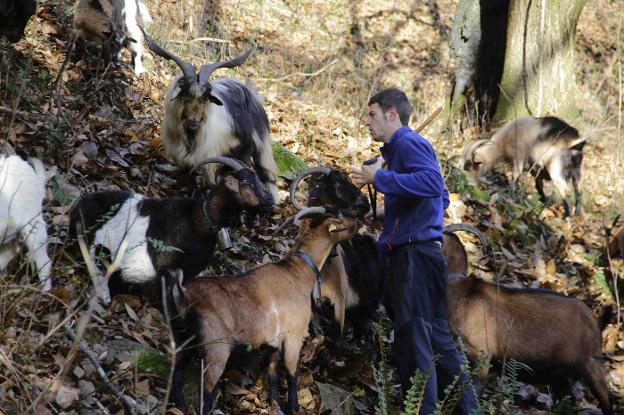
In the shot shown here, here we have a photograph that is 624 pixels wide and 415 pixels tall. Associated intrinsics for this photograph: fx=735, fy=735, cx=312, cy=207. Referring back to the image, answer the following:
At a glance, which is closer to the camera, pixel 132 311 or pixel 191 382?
pixel 191 382

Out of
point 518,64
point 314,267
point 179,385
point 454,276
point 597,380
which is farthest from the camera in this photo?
point 518,64

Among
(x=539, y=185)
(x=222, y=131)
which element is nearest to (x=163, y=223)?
(x=222, y=131)

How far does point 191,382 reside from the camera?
194 inches

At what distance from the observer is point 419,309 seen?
5.17 meters

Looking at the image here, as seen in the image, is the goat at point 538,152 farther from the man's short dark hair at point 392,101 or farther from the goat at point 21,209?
the goat at point 21,209

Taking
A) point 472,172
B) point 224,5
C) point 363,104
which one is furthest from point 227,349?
point 224,5

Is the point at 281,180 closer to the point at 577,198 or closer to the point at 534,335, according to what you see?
the point at 534,335

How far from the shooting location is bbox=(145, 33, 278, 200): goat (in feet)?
24.7

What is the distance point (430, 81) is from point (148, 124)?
1032 centimetres

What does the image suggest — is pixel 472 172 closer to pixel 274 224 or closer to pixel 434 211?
pixel 274 224

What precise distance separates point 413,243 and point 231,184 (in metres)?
1.54

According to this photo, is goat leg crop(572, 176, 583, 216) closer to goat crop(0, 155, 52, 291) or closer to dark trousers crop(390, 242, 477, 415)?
dark trousers crop(390, 242, 477, 415)

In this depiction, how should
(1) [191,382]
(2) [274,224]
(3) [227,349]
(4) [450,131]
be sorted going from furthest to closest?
1. (4) [450,131]
2. (2) [274,224]
3. (1) [191,382]
4. (3) [227,349]

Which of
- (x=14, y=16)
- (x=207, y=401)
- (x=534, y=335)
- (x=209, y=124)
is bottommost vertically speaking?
(x=534, y=335)
